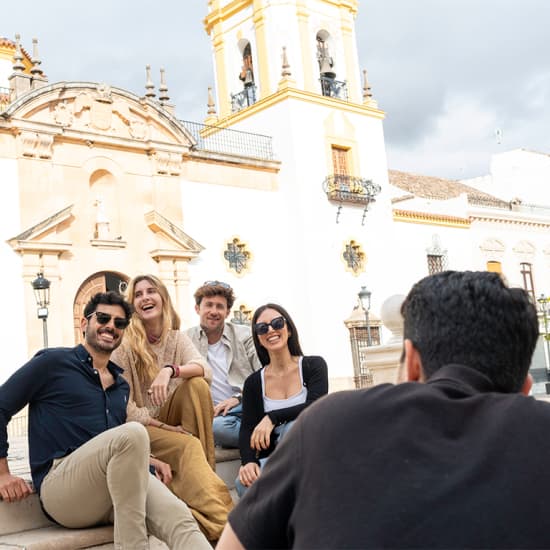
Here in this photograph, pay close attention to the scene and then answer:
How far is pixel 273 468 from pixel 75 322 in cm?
1692

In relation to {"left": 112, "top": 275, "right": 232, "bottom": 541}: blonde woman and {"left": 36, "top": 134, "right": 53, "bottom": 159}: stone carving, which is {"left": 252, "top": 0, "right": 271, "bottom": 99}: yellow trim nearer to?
{"left": 36, "top": 134, "right": 53, "bottom": 159}: stone carving

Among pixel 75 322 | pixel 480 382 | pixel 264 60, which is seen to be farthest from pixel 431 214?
pixel 480 382

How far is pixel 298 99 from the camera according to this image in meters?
21.8

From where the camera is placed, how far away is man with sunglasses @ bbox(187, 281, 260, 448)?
561 centimetres

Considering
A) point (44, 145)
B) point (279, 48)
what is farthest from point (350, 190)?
point (44, 145)

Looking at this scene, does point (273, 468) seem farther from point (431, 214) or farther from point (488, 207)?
point (488, 207)

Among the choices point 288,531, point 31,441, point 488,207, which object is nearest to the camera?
point 288,531

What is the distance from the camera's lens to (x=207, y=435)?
15.5 ft

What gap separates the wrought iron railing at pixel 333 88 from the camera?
76.4 feet

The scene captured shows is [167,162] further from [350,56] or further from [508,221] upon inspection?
[508,221]

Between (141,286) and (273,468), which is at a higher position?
(141,286)

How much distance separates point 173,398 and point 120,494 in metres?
1.24

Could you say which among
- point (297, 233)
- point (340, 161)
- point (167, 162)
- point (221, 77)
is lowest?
point (297, 233)

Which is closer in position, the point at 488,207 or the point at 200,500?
the point at 200,500
